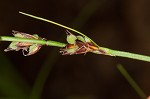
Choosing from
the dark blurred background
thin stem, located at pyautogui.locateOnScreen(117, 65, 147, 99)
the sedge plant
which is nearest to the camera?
the sedge plant

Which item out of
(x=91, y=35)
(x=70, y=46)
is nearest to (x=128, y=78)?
(x=70, y=46)

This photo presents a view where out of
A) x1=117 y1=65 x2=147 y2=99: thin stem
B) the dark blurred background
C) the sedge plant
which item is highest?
the dark blurred background

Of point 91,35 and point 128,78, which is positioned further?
point 91,35

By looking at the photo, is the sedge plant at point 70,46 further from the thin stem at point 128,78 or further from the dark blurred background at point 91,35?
the dark blurred background at point 91,35

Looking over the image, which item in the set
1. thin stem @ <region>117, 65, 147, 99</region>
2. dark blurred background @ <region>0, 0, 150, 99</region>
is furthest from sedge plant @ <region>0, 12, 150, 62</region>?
dark blurred background @ <region>0, 0, 150, 99</region>

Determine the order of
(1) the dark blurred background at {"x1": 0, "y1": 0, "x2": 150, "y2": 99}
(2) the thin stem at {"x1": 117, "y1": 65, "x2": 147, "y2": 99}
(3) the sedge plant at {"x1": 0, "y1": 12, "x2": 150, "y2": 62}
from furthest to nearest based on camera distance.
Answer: (1) the dark blurred background at {"x1": 0, "y1": 0, "x2": 150, "y2": 99}, (2) the thin stem at {"x1": 117, "y1": 65, "x2": 147, "y2": 99}, (3) the sedge plant at {"x1": 0, "y1": 12, "x2": 150, "y2": 62}

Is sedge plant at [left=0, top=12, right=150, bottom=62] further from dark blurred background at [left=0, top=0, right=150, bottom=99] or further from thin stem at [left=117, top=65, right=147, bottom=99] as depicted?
dark blurred background at [left=0, top=0, right=150, bottom=99]

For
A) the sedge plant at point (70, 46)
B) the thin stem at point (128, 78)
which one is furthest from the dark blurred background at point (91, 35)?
the sedge plant at point (70, 46)

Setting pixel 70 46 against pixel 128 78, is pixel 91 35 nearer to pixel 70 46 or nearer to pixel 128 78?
pixel 128 78

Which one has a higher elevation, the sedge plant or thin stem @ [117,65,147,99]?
the sedge plant

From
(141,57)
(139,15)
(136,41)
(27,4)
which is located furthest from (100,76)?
(141,57)
